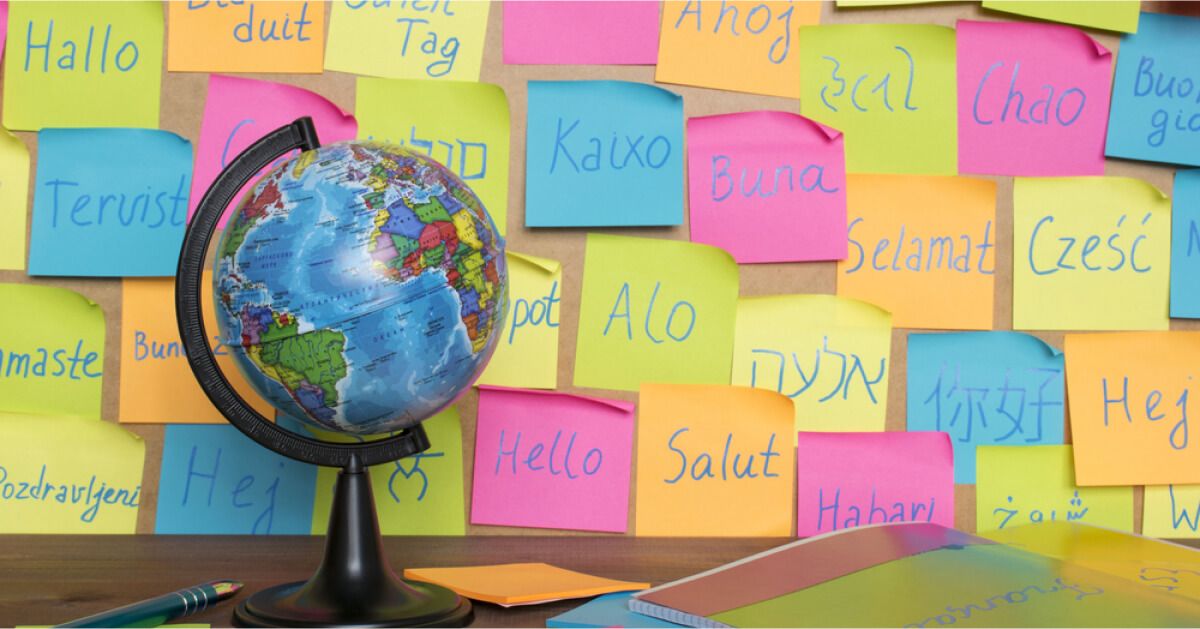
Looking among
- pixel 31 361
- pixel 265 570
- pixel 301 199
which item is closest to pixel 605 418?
pixel 265 570

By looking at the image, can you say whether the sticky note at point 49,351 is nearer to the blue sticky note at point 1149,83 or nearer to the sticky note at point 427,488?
the sticky note at point 427,488

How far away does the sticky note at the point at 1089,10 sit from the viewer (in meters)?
1.25

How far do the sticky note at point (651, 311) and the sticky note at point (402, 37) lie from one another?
0.85ft

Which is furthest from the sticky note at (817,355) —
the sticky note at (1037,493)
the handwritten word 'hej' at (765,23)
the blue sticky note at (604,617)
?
the blue sticky note at (604,617)

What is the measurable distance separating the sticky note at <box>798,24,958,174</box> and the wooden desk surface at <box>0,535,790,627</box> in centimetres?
46

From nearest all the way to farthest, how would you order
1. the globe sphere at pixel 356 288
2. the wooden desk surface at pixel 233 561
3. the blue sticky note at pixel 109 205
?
the globe sphere at pixel 356 288 < the wooden desk surface at pixel 233 561 < the blue sticky note at pixel 109 205

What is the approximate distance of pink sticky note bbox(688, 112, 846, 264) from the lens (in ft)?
4.07

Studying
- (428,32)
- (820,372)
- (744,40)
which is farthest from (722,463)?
(428,32)

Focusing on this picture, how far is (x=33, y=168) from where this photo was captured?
122 cm

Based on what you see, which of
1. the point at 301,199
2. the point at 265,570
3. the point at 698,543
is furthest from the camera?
the point at 698,543

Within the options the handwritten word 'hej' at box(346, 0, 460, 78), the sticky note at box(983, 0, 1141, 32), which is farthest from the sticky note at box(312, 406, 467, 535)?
the sticky note at box(983, 0, 1141, 32)

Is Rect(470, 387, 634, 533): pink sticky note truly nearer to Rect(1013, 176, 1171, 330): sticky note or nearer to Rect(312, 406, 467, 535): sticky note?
Rect(312, 406, 467, 535): sticky note

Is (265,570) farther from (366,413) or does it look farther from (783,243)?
(783,243)

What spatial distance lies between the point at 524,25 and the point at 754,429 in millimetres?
518
